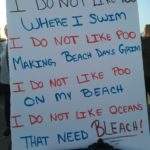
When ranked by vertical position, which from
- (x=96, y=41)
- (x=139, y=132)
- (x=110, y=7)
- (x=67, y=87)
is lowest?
(x=139, y=132)

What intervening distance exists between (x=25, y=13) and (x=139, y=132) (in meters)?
1.13

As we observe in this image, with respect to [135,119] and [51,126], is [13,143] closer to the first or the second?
[51,126]

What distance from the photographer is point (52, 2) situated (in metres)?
3.11

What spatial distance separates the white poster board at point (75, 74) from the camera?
3092 millimetres

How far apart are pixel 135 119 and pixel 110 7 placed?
791mm

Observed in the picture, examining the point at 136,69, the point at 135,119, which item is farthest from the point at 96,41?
the point at 135,119

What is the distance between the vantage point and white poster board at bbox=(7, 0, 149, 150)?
122 inches

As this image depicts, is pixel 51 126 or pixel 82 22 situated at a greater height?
pixel 82 22

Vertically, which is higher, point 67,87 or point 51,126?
point 67,87

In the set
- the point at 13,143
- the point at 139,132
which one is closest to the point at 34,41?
the point at 13,143

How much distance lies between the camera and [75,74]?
314 cm

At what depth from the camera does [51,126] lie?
3.15m

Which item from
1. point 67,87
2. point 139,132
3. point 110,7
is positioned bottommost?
point 139,132

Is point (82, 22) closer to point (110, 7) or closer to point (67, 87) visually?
point (110, 7)
